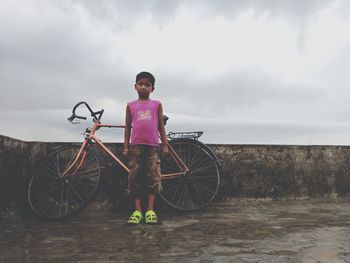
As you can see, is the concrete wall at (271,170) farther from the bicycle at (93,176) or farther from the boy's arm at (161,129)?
the boy's arm at (161,129)

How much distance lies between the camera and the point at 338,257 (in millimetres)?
2252

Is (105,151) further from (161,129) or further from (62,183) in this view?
(161,129)

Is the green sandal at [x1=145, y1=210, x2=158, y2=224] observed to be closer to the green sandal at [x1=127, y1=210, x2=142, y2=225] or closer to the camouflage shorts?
the green sandal at [x1=127, y1=210, x2=142, y2=225]

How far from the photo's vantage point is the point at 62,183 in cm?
390

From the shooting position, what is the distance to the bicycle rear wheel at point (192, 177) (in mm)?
4320

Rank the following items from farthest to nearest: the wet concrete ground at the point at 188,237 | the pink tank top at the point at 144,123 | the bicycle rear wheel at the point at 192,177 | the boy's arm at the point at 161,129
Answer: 1. the bicycle rear wheel at the point at 192,177
2. the boy's arm at the point at 161,129
3. the pink tank top at the point at 144,123
4. the wet concrete ground at the point at 188,237

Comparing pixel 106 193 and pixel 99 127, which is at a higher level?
pixel 99 127

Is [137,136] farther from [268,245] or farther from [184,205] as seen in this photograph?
[268,245]

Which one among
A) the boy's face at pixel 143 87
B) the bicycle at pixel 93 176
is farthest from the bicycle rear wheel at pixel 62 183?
the boy's face at pixel 143 87

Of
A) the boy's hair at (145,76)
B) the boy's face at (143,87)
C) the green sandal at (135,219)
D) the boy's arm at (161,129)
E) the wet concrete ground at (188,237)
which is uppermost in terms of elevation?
the boy's hair at (145,76)

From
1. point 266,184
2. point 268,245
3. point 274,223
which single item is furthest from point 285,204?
point 268,245

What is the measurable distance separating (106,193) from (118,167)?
355mm

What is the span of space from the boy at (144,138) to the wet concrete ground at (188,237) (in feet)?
1.32

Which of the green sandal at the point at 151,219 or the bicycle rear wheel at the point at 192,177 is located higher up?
the bicycle rear wheel at the point at 192,177
